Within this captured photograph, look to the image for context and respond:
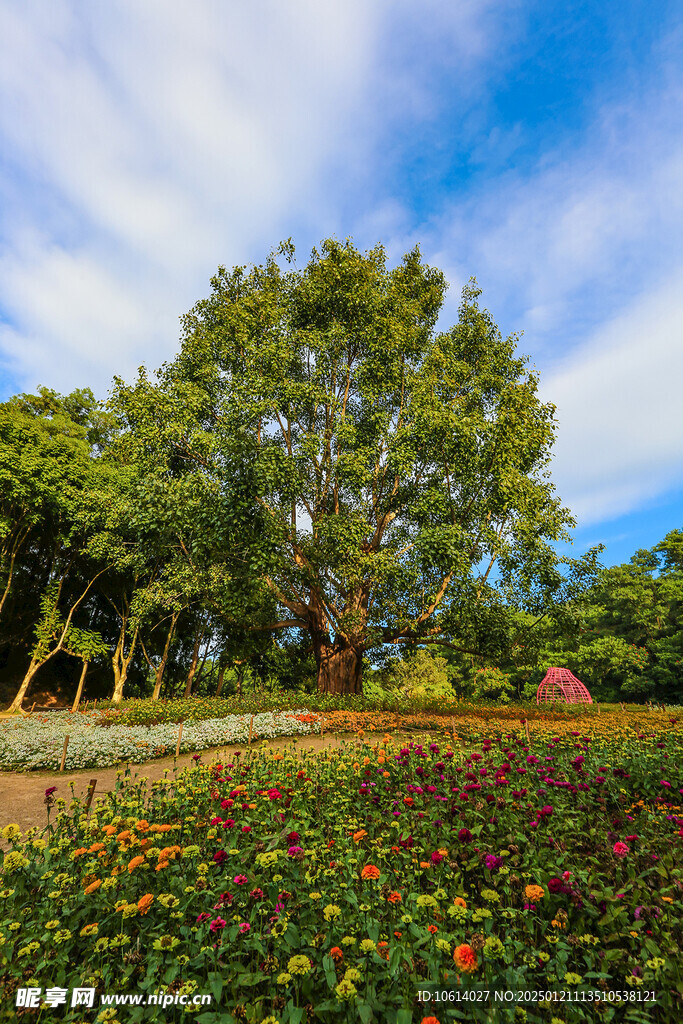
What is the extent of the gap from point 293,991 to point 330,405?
17899 mm

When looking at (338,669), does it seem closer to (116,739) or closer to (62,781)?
(116,739)

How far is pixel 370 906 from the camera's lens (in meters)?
2.71

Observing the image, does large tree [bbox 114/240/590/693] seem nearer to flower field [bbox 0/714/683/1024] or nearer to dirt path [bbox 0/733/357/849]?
dirt path [bbox 0/733/357/849]

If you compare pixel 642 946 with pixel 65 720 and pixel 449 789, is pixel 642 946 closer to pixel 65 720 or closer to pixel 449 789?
pixel 449 789

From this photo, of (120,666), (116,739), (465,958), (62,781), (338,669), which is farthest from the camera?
(120,666)

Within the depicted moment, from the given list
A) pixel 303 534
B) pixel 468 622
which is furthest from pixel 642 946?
pixel 303 534

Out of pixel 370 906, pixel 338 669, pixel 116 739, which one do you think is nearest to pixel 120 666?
pixel 338 669

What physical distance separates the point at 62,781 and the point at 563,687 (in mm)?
26364

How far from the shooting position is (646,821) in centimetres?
430

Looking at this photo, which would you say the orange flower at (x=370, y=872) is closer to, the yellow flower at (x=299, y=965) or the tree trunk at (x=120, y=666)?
the yellow flower at (x=299, y=965)

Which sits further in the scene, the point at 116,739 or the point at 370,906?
the point at 116,739

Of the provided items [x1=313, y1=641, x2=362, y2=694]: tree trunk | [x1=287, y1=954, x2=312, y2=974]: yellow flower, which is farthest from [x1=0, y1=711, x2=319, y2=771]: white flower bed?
[x1=287, y1=954, x2=312, y2=974]: yellow flower

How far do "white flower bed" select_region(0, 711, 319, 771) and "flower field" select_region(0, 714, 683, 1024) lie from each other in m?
6.69

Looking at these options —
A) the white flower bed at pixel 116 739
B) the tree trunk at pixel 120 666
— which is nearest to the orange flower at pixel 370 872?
the white flower bed at pixel 116 739
